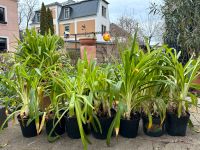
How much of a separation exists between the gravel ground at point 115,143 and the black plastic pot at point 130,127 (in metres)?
0.04

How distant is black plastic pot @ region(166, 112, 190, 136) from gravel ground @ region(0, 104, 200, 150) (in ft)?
0.15

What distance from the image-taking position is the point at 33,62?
2.16 m

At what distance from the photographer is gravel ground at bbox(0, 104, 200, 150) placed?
4.47 ft

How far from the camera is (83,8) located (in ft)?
62.8

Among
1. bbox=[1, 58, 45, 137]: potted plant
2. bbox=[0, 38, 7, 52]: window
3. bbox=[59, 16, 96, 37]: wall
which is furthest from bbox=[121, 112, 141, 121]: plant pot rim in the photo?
bbox=[59, 16, 96, 37]: wall

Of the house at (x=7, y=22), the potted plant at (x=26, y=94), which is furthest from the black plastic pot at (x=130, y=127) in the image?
the house at (x=7, y=22)

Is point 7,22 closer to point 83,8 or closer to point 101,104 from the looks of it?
point 83,8

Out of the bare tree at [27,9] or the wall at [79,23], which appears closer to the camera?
the wall at [79,23]

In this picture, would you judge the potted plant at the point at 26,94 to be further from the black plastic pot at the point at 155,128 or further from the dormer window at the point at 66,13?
the dormer window at the point at 66,13

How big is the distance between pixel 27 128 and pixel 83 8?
1926 centimetres

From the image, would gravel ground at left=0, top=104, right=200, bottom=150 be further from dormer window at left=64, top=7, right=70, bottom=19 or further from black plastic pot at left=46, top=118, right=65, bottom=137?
dormer window at left=64, top=7, right=70, bottom=19

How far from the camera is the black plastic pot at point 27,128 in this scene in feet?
4.92

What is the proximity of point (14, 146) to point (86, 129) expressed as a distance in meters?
0.59

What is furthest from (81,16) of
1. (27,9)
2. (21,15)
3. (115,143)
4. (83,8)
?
(115,143)
